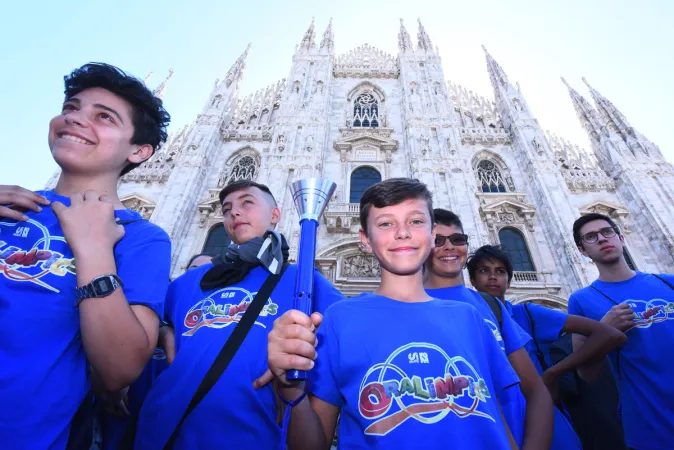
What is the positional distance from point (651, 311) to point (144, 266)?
3774 millimetres

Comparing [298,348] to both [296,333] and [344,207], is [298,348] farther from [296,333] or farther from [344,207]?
[344,207]

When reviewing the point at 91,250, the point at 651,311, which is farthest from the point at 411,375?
the point at 651,311

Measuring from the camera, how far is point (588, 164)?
1368 cm

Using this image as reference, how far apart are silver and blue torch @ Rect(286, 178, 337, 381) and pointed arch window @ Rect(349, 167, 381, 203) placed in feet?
36.1

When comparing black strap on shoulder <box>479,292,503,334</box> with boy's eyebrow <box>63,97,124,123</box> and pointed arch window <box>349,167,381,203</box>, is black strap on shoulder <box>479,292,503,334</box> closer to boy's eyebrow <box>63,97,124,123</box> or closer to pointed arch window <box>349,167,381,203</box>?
boy's eyebrow <box>63,97,124,123</box>

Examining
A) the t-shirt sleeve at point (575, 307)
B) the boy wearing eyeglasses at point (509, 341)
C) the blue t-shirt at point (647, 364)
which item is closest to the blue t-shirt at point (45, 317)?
the boy wearing eyeglasses at point (509, 341)

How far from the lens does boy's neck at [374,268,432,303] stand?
1.73 m

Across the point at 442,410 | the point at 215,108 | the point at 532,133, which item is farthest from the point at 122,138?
the point at 532,133

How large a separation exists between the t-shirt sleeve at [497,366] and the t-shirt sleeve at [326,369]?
751 mm

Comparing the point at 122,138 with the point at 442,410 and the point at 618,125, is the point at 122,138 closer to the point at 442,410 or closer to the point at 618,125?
the point at 442,410

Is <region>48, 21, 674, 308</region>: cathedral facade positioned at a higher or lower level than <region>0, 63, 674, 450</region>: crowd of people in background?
higher

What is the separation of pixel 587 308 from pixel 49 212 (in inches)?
164

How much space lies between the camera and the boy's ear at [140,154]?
6.03ft

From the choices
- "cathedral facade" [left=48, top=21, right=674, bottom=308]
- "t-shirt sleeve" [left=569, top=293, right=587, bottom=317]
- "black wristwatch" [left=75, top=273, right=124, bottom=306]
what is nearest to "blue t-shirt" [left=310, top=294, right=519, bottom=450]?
"black wristwatch" [left=75, top=273, right=124, bottom=306]
